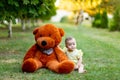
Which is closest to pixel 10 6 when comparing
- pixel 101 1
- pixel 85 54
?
pixel 85 54

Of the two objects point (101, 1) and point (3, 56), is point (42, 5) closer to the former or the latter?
point (3, 56)

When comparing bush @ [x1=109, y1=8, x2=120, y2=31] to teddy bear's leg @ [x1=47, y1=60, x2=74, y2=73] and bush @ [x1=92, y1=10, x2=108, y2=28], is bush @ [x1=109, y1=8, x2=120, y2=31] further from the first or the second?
teddy bear's leg @ [x1=47, y1=60, x2=74, y2=73]

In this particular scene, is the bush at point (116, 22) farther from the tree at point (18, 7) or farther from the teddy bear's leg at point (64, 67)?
the teddy bear's leg at point (64, 67)

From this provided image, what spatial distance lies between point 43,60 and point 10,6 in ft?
10.9

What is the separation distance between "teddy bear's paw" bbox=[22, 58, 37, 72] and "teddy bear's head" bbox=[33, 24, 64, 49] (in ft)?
1.94

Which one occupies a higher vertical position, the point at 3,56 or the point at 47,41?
the point at 47,41

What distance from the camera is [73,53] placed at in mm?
8867

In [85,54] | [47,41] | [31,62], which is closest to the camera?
[31,62]

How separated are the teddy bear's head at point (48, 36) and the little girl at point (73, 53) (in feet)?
0.88

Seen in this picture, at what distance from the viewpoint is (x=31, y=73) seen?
8141mm

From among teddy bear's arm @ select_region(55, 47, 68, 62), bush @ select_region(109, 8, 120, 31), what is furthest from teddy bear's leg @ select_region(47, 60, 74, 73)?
bush @ select_region(109, 8, 120, 31)

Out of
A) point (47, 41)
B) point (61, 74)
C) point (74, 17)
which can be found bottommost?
point (74, 17)

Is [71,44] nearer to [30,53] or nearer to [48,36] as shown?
[48,36]

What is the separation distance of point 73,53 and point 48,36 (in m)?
0.72
